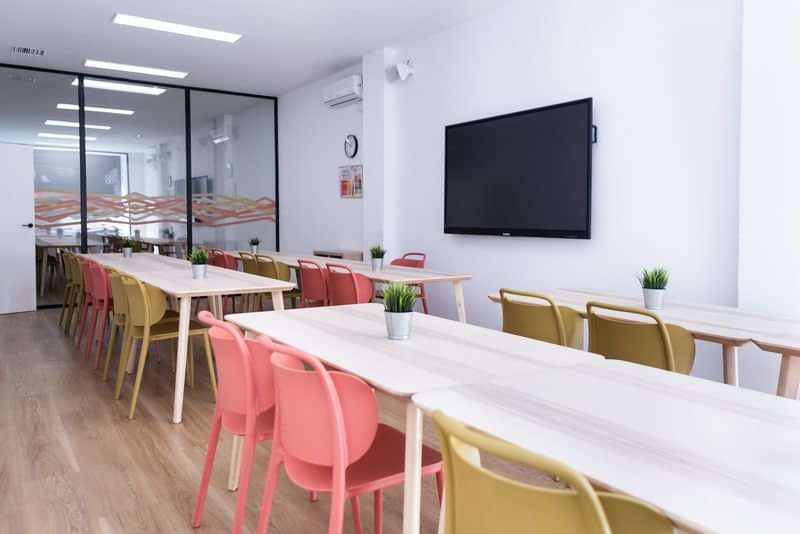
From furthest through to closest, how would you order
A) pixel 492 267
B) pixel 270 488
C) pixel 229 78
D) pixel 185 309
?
pixel 229 78 < pixel 492 267 < pixel 185 309 < pixel 270 488

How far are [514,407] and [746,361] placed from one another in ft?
9.95

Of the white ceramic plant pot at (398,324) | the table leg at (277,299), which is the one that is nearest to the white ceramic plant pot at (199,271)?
the table leg at (277,299)

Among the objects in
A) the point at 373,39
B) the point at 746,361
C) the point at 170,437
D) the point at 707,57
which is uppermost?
the point at 373,39

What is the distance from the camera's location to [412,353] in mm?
1958

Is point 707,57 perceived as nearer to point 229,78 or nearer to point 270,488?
point 270,488

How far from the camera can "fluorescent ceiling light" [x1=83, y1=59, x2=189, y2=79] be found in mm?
7488

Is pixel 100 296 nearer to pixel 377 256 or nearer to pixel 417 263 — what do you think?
pixel 377 256

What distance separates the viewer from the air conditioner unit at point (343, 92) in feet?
24.5

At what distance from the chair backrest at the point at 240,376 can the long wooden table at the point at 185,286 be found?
1477 millimetres

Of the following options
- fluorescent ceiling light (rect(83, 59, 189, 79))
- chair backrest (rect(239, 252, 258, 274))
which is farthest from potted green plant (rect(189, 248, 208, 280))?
fluorescent ceiling light (rect(83, 59, 189, 79))

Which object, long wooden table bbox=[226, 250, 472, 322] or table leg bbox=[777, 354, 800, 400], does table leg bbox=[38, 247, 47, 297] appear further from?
table leg bbox=[777, 354, 800, 400]

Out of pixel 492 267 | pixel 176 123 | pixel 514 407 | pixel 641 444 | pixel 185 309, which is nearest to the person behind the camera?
pixel 641 444

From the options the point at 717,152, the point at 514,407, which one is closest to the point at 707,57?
the point at 717,152

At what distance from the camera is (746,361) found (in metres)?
3.76
